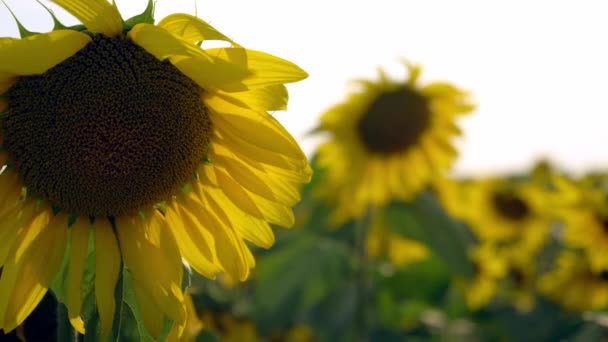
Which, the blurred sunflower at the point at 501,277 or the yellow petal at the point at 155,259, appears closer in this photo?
the yellow petal at the point at 155,259

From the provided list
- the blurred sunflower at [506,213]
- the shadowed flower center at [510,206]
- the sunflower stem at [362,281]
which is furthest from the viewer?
the shadowed flower center at [510,206]

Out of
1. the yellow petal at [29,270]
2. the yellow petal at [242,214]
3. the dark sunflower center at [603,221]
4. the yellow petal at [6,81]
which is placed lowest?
the yellow petal at [29,270]

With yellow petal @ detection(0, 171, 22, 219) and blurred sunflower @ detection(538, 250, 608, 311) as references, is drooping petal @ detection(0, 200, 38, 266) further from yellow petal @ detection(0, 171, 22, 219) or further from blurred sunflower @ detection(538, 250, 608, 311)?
blurred sunflower @ detection(538, 250, 608, 311)

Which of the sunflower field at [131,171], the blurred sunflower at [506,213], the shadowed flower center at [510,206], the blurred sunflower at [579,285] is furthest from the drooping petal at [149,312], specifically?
the shadowed flower center at [510,206]

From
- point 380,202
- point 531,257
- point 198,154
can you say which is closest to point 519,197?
point 531,257

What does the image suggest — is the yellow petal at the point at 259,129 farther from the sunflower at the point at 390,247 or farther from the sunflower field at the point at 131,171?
the sunflower at the point at 390,247

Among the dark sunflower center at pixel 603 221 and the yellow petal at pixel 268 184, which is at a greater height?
the yellow petal at pixel 268 184

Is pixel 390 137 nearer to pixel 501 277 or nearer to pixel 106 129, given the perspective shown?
pixel 501 277
